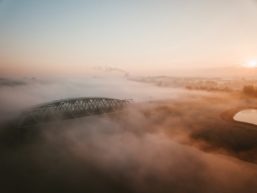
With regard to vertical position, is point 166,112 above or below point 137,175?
above

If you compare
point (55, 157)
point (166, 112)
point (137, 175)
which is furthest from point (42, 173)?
point (166, 112)

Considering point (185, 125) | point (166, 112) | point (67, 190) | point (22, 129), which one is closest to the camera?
point (67, 190)

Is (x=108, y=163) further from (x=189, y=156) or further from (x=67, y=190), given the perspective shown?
(x=189, y=156)

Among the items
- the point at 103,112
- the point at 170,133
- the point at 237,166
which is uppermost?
the point at 103,112

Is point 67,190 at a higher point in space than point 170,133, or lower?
lower

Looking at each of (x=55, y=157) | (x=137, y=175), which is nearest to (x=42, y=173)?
(x=55, y=157)

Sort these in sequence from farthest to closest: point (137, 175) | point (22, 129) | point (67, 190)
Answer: point (22, 129) < point (137, 175) < point (67, 190)

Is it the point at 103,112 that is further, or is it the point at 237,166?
the point at 103,112

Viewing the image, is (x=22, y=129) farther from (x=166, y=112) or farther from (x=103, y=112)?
(x=166, y=112)

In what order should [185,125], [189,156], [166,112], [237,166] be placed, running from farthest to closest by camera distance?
1. [166,112]
2. [185,125]
3. [189,156]
4. [237,166]
